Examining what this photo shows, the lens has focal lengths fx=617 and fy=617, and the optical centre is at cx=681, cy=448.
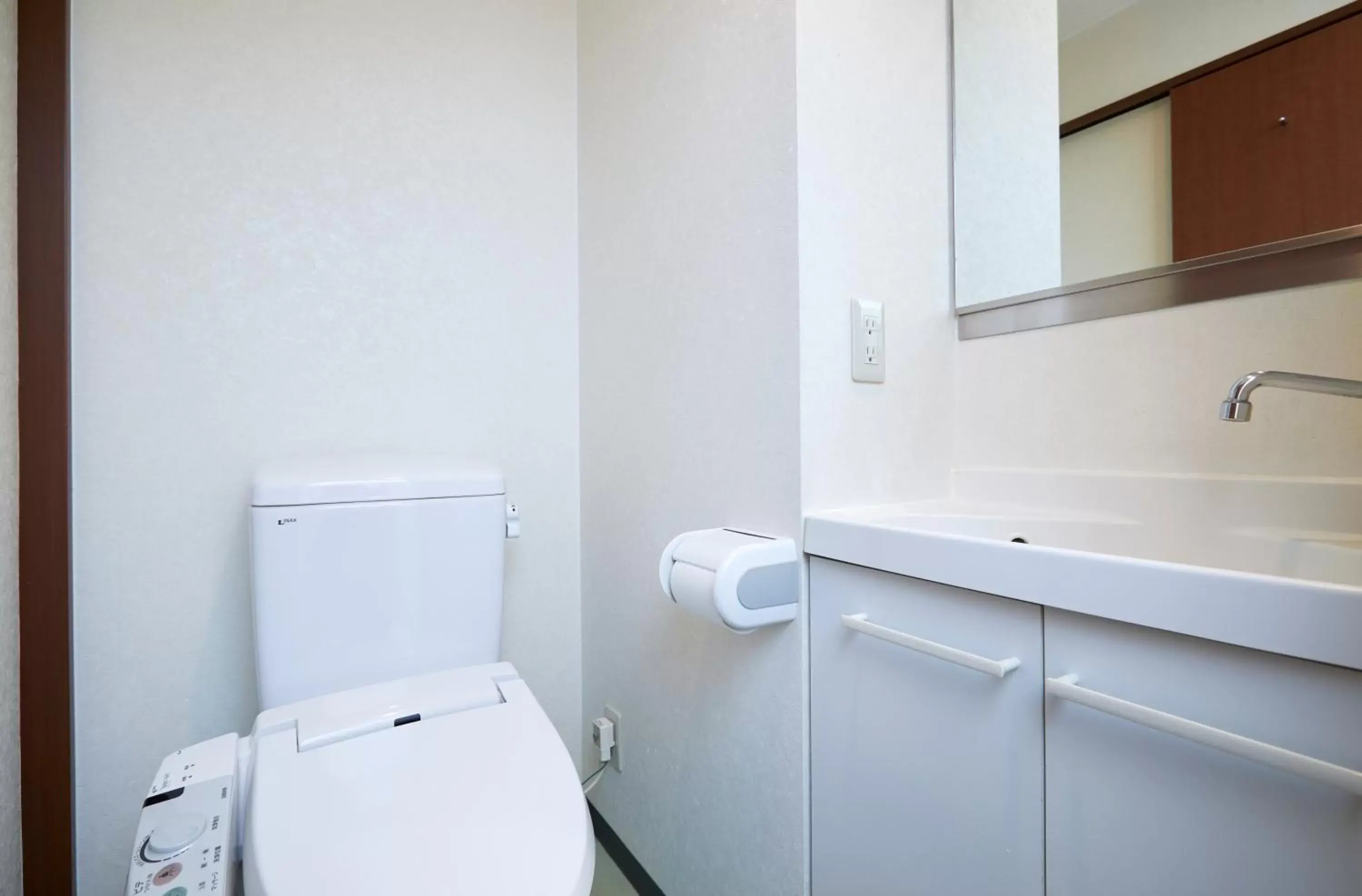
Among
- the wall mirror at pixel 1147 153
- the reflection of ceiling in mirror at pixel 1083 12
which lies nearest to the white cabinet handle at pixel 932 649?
the wall mirror at pixel 1147 153

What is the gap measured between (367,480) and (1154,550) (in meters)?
1.20

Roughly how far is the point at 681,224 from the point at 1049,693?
35.6 inches

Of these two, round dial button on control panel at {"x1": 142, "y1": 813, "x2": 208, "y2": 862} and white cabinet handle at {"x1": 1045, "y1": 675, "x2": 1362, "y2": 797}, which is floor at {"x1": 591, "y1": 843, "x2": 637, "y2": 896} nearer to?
round dial button on control panel at {"x1": 142, "y1": 813, "x2": 208, "y2": 862}

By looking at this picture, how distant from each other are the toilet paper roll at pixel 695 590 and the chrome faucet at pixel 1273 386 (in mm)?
571

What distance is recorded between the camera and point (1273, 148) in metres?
0.79

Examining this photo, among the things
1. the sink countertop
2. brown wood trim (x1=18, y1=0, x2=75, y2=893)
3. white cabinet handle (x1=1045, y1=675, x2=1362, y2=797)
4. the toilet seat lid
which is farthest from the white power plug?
white cabinet handle (x1=1045, y1=675, x2=1362, y2=797)

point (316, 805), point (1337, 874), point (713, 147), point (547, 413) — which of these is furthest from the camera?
point (547, 413)

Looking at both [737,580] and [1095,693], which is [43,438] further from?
[1095,693]

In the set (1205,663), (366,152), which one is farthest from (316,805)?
(366,152)

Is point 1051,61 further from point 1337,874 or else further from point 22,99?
point 22,99

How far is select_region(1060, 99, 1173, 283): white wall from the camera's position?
893 millimetres

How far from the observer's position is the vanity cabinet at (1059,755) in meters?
0.45

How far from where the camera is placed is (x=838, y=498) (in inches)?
36.4

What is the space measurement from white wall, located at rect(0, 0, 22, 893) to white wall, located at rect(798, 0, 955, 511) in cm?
121
